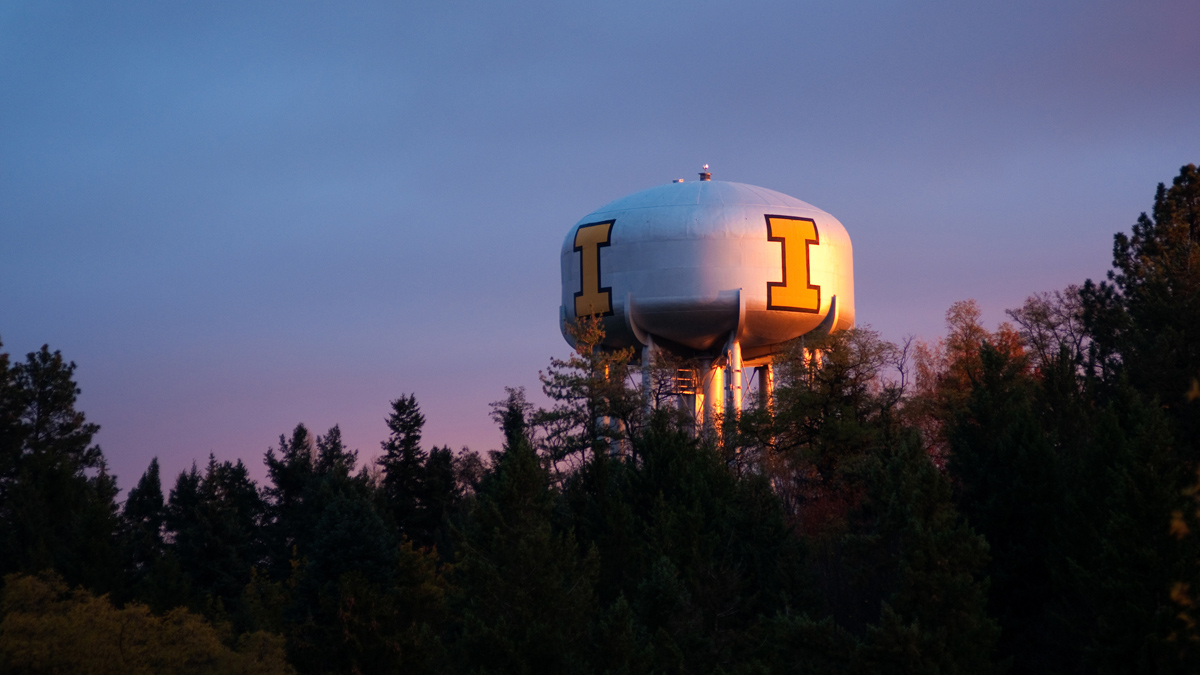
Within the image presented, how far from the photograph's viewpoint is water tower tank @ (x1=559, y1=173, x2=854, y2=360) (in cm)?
4325

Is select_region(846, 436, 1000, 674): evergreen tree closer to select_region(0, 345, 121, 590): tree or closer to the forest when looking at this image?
the forest

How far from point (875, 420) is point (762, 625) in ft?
37.3

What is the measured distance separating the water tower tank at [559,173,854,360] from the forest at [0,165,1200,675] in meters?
1.10

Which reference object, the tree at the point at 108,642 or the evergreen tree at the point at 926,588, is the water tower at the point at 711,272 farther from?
the tree at the point at 108,642

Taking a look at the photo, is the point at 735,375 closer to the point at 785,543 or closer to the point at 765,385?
the point at 765,385

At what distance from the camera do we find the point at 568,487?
42.2 meters

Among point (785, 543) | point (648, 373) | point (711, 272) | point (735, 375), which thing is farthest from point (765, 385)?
point (785, 543)

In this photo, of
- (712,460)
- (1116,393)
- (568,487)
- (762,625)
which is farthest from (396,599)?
(1116,393)

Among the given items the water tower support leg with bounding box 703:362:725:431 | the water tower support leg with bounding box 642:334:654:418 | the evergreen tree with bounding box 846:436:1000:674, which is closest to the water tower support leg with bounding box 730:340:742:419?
the water tower support leg with bounding box 703:362:725:431

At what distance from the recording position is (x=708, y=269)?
142 feet

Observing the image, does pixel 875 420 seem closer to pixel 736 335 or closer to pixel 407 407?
pixel 736 335

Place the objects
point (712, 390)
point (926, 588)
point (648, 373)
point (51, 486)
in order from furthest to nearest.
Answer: point (51, 486) < point (712, 390) < point (648, 373) < point (926, 588)

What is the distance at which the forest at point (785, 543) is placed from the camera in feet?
95.7

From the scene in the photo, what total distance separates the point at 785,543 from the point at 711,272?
434 inches
